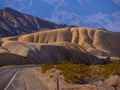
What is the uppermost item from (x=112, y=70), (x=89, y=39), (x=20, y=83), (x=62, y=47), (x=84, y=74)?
(x=89, y=39)

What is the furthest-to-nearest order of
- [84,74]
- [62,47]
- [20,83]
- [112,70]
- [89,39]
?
[89,39] → [62,47] → [112,70] → [84,74] → [20,83]

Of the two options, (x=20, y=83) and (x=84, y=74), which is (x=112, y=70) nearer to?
(x=84, y=74)

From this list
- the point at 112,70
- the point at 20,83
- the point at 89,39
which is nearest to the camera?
the point at 20,83

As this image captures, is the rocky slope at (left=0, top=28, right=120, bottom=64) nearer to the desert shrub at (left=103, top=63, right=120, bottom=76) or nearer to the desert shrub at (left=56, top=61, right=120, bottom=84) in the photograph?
the desert shrub at (left=56, top=61, right=120, bottom=84)

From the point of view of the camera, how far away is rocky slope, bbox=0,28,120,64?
12938 cm

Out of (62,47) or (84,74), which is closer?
(84,74)

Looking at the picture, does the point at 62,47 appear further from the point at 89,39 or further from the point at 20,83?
the point at 20,83

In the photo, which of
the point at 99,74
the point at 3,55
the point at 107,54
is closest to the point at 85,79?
the point at 99,74

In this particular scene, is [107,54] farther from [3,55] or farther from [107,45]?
[3,55]

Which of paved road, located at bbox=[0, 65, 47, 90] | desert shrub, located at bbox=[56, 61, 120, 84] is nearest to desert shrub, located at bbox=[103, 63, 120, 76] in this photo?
desert shrub, located at bbox=[56, 61, 120, 84]

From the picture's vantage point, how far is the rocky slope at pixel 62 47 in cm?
12938

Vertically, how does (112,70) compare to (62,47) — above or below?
below

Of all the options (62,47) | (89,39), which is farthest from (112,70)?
(89,39)

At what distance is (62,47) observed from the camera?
473 ft
